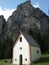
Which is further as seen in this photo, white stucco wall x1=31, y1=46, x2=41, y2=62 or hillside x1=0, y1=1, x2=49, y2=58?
hillside x1=0, y1=1, x2=49, y2=58

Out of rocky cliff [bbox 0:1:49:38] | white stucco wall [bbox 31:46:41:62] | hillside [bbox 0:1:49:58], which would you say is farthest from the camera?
rocky cliff [bbox 0:1:49:38]

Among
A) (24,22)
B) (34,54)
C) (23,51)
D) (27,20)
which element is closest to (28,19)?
(27,20)

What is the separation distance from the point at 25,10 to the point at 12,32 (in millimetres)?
21016

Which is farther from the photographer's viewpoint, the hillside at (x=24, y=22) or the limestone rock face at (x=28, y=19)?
the limestone rock face at (x=28, y=19)

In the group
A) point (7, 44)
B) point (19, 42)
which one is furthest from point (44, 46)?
point (19, 42)

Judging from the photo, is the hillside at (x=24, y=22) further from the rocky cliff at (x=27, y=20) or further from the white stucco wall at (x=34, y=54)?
the white stucco wall at (x=34, y=54)

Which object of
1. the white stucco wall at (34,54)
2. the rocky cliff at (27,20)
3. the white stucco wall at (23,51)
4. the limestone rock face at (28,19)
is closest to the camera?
the white stucco wall at (23,51)

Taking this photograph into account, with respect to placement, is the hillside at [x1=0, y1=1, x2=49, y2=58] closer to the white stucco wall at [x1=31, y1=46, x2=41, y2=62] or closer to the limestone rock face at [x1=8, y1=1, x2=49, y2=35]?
the limestone rock face at [x1=8, y1=1, x2=49, y2=35]

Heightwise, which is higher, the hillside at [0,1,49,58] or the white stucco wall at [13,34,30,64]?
the hillside at [0,1,49,58]

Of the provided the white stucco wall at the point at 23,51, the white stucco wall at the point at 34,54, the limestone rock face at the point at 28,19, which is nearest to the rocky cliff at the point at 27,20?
the limestone rock face at the point at 28,19

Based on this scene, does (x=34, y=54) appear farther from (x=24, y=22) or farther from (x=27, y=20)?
(x=27, y=20)

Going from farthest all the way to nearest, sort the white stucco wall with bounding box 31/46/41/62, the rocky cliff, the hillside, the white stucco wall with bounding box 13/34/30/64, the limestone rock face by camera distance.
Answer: the limestone rock face, the rocky cliff, the hillside, the white stucco wall with bounding box 31/46/41/62, the white stucco wall with bounding box 13/34/30/64

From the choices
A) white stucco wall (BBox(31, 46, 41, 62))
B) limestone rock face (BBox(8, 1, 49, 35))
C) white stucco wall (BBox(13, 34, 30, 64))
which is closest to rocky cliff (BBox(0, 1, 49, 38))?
limestone rock face (BBox(8, 1, 49, 35))

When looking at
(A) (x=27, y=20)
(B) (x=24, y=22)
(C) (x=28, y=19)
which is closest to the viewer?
(B) (x=24, y=22)
